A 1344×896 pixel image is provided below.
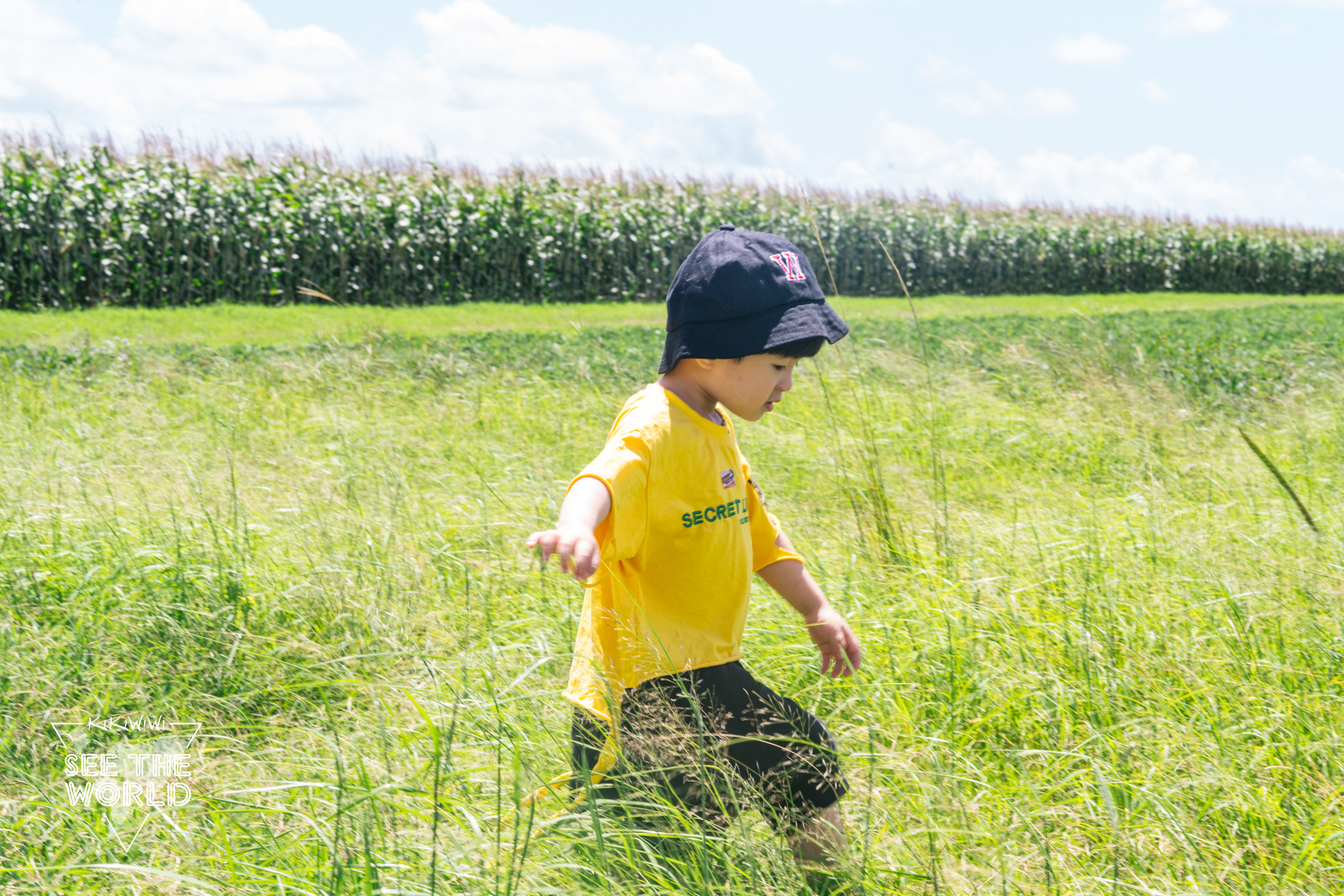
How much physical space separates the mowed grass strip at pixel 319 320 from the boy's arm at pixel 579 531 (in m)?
6.96

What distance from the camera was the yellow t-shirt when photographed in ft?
5.56

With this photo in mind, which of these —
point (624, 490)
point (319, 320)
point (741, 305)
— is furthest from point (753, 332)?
point (319, 320)

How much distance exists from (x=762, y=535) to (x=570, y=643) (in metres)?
0.69

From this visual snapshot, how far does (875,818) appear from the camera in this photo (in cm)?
183

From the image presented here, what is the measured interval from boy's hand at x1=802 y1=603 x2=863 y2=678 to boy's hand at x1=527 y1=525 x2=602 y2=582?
0.79m

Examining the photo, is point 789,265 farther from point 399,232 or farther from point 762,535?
point 399,232

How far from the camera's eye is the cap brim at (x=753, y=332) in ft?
5.85

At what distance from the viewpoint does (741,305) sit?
1.78 metres

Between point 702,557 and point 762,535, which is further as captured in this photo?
point 762,535

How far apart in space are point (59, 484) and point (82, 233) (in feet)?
43.8

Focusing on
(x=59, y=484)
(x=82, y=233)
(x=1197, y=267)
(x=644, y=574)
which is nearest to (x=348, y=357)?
(x=59, y=484)

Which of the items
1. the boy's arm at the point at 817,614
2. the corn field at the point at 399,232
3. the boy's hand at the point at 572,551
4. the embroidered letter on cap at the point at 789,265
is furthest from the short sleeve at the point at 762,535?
the corn field at the point at 399,232

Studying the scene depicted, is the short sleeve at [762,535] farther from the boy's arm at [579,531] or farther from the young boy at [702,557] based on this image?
the boy's arm at [579,531]

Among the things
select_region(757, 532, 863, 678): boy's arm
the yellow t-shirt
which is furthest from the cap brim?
select_region(757, 532, 863, 678): boy's arm
